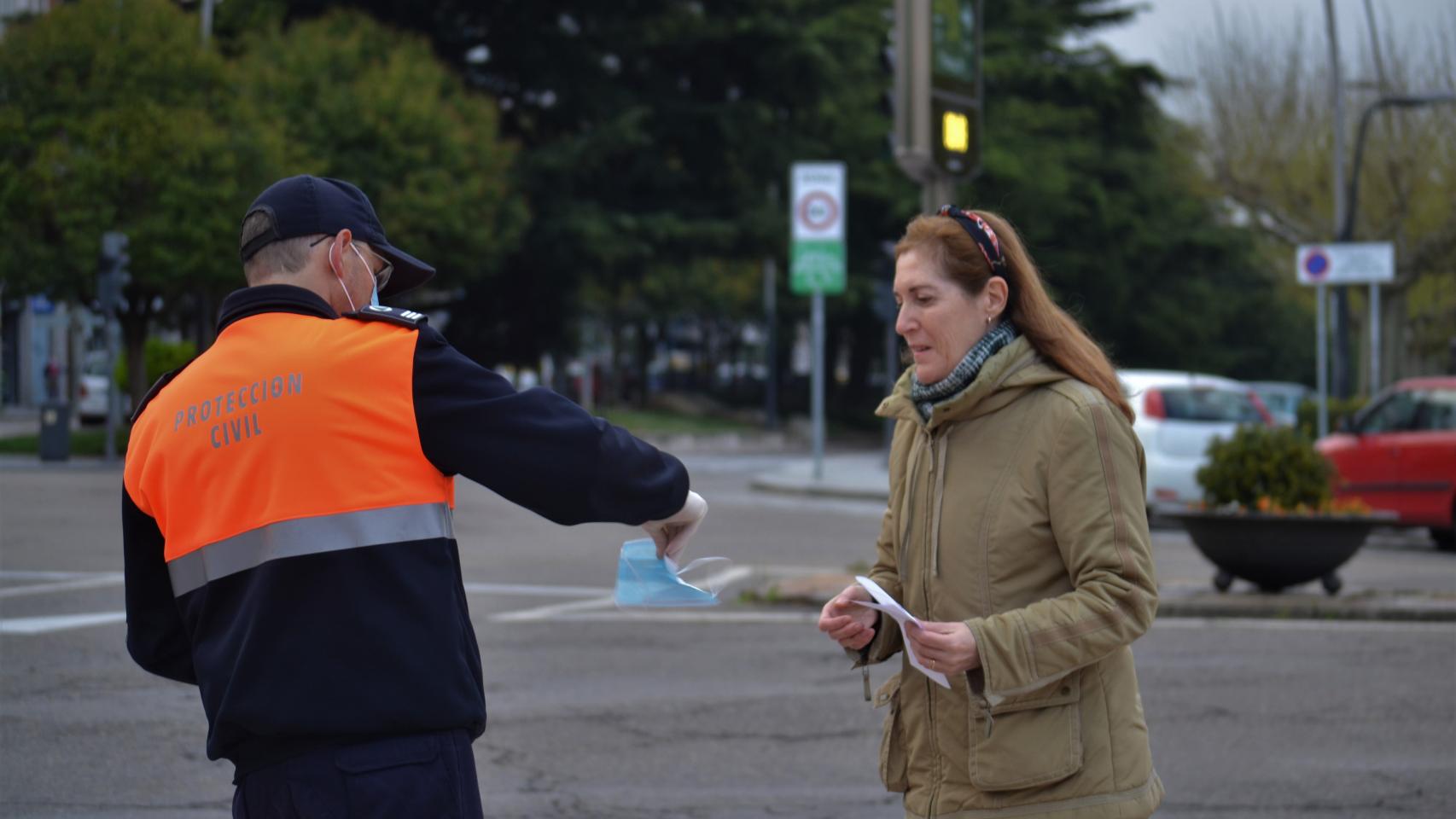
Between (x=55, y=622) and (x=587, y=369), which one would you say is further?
(x=587, y=369)

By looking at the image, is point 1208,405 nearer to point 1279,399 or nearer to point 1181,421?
point 1181,421

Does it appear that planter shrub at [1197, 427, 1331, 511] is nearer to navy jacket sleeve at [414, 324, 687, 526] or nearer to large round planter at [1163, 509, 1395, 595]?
large round planter at [1163, 509, 1395, 595]

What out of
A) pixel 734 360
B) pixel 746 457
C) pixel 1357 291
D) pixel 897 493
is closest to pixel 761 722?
pixel 897 493

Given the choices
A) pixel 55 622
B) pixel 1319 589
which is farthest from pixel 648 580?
pixel 1319 589

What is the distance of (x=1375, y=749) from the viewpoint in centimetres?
699

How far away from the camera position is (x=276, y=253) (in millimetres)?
2734

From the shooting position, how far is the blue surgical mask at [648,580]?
304 centimetres

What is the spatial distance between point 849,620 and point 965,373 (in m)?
0.54

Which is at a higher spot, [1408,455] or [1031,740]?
[1031,740]

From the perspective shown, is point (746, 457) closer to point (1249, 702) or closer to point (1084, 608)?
point (1249, 702)

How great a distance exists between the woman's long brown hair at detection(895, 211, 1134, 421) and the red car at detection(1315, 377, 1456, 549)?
1378cm

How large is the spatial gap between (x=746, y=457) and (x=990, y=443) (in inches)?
1225

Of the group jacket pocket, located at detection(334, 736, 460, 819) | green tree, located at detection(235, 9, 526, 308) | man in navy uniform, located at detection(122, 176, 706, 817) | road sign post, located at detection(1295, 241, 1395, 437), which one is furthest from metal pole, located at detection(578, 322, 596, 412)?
jacket pocket, located at detection(334, 736, 460, 819)

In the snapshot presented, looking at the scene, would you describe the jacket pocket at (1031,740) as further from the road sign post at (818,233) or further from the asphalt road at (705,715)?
the road sign post at (818,233)
